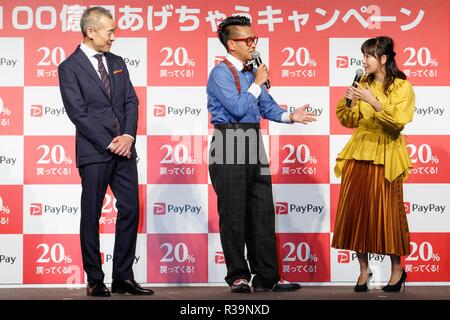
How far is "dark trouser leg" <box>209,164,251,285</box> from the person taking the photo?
5.36 m

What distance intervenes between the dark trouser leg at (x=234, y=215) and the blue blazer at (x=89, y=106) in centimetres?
59

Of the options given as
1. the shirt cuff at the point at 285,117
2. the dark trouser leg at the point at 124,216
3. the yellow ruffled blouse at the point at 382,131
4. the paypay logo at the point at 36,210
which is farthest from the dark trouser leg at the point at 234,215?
the paypay logo at the point at 36,210

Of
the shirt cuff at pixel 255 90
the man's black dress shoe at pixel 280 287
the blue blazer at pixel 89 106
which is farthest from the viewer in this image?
the man's black dress shoe at pixel 280 287

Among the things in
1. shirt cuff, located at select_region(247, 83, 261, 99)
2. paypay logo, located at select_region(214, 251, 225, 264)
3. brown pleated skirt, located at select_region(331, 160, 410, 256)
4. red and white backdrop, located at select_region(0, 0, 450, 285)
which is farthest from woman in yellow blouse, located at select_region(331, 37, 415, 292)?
paypay logo, located at select_region(214, 251, 225, 264)

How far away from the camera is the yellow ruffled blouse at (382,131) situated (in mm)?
5398

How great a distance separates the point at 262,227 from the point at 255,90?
0.79 m

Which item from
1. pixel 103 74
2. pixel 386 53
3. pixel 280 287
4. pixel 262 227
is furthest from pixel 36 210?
pixel 386 53

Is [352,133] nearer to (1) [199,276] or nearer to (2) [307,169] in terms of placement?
(2) [307,169]

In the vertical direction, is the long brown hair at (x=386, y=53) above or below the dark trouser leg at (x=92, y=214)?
above

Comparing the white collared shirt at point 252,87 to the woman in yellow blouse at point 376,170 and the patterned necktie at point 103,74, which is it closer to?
the woman in yellow blouse at point 376,170

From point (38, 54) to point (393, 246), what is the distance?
2520 millimetres

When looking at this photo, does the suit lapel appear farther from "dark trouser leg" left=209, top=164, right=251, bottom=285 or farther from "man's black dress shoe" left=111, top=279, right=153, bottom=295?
"man's black dress shoe" left=111, top=279, right=153, bottom=295

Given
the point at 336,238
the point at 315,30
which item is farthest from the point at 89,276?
the point at 315,30

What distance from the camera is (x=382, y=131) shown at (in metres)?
5.47
